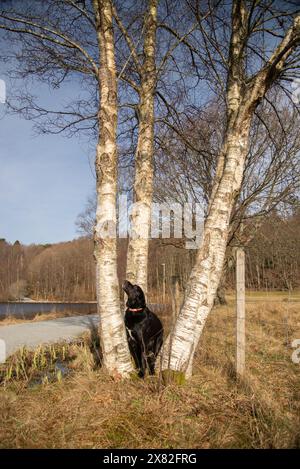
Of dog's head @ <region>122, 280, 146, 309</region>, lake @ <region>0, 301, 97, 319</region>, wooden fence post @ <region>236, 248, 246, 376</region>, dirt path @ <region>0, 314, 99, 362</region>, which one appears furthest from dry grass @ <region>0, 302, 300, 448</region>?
lake @ <region>0, 301, 97, 319</region>

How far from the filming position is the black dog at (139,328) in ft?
13.7

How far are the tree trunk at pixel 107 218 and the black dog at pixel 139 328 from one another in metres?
0.31

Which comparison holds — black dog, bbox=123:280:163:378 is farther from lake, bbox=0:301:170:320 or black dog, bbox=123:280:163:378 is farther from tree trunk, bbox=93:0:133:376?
lake, bbox=0:301:170:320

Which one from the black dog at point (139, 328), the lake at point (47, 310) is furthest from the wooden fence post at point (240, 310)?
the lake at point (47, 310)

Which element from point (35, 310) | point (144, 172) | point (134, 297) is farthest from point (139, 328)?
point (35, 310)

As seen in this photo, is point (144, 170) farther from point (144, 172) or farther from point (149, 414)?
point (149, 414)

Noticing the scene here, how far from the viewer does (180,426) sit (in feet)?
9.51

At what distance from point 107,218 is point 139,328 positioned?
1346 mm

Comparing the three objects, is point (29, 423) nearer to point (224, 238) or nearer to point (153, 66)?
→ point (224, 238)

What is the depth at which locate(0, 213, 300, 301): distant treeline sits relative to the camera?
1553cm

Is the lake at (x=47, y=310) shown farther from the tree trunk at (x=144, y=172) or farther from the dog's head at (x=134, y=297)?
the dog's head at (x=134, y=297)

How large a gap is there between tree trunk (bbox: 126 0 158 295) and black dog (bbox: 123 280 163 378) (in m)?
0.81

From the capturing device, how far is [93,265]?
47219 millimetres
